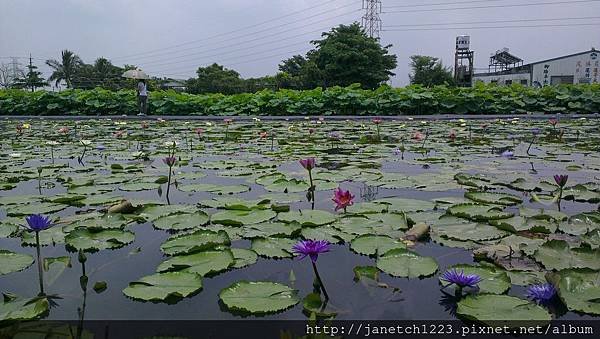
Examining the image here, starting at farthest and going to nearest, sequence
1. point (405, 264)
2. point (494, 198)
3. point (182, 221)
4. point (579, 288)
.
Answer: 1. point (494, 198)
2. point (182, 221)
3. point (405, 264)
4. point (579, 288)

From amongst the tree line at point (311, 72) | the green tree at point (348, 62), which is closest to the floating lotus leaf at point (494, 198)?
the tree line at point (311, 72)

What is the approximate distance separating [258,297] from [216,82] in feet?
112

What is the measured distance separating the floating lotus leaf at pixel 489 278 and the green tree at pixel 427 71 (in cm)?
3792

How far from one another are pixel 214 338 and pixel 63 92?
1363 centimetres

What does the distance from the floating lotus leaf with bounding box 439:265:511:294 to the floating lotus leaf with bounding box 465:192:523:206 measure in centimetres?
94

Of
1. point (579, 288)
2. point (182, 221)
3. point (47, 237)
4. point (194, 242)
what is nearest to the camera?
point (579, 288)

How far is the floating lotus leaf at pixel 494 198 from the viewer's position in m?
2.14

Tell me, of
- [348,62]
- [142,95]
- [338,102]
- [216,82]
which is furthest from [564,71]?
[142,95]

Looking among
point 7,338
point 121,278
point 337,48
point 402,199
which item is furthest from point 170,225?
point 337,48

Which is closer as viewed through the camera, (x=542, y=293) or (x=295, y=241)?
(x=542, y=293)

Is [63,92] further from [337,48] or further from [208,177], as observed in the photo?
[337,48]

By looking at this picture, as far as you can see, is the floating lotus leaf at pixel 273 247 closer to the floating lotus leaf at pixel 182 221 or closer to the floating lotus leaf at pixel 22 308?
→ the floating lotus leaf at pixel 182 221

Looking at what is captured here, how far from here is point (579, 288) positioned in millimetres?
1165

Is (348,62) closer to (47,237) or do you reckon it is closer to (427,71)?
(427,71)
